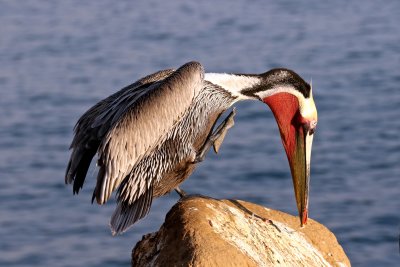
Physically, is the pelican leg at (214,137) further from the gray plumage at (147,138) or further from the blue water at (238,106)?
the blue water at (238,106)

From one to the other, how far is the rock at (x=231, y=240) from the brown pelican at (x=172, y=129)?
247mm

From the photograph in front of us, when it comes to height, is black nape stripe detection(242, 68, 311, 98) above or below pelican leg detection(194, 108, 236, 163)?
above

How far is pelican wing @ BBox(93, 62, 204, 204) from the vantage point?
23.2ft

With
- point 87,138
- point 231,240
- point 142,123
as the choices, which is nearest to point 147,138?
point 142,123

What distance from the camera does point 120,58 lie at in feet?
55.3

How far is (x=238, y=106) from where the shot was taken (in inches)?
594

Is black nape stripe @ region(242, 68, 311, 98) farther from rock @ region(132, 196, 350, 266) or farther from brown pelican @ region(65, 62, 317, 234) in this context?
rock @ region(132, 196, 350, 266)

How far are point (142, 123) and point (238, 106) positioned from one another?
7.93 m

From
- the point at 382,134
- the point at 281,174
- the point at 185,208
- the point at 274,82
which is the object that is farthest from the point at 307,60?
the point at 185,208

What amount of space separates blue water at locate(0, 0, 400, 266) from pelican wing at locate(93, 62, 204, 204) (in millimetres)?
4423

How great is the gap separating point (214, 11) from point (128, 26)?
1.65 meters

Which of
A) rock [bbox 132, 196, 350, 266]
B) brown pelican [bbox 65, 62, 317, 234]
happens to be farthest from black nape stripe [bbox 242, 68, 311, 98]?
rock [bbox 132, 196, 350, 266]

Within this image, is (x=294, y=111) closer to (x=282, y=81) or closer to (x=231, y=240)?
(x=282, y=81)

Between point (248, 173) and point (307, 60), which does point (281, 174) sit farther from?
point (307, 60)
